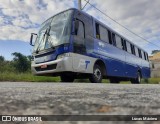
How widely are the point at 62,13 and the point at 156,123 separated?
7.95m

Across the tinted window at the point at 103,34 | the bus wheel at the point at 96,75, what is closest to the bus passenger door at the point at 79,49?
the bus wheel at the point at 96,75

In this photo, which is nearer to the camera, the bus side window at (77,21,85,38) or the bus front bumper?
the bus front bumper

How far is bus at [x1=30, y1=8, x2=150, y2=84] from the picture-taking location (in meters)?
7.49

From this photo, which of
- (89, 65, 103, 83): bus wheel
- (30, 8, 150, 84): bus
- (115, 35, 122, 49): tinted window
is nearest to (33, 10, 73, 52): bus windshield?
(30, 8, 150, 84): bus

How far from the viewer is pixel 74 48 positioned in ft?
24.5

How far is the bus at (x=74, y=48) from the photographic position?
749 centimetres

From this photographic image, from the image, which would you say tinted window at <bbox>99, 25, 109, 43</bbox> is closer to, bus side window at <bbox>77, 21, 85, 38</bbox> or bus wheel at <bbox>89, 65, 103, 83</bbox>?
bus wheel at <bbox>89, 65, 103, 83</bbox>

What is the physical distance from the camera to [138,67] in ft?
48.7

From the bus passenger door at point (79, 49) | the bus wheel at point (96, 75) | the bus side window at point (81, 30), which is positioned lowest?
the bus wheel at point (96, 75)

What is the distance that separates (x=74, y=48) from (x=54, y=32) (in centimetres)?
104

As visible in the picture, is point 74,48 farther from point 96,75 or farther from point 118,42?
point 118,42

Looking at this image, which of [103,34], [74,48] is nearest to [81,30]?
[74,48]

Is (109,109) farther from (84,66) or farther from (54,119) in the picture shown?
(84,66)

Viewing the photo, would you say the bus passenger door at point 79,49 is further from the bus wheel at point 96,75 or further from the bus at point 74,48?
the bus wheel at point 96,75
